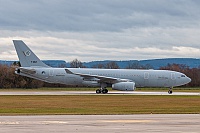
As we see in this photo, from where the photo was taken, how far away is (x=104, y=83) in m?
69.4

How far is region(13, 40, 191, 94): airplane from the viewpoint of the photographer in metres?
68.9

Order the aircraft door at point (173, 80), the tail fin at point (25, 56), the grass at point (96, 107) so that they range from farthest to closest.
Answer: the tail fin at point (25, 56) < the aircraft door at point (173, 80) < the grass at point (96, 107)

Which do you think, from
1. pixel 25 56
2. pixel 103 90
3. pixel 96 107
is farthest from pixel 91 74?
pixel 96 107

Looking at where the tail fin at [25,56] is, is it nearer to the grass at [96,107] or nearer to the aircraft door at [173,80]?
the aircraft door at [173,80]

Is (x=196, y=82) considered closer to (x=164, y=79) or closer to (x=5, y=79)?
(x=5, y=79)

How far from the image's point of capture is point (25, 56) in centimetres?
7131

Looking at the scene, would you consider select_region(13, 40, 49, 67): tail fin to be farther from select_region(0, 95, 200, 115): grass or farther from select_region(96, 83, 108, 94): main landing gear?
select_region(0, 95, 200, 115): grass

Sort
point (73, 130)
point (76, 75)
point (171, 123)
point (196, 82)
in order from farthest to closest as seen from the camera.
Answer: point (196, 82) → point (76, 75) → point (171, 123) → point (73, 130)

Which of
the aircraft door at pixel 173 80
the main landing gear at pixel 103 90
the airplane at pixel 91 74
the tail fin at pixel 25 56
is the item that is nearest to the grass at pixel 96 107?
the main landing gear at pixel 103 90

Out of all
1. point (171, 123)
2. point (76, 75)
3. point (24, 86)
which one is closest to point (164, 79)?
point (76, 75)

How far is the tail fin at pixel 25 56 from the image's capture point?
7125 cm

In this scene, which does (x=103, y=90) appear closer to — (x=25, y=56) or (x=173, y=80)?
(x=173, y=80)

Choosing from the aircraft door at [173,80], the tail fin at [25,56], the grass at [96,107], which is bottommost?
the grass at [96,107]

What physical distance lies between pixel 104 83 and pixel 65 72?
5.24 metres
